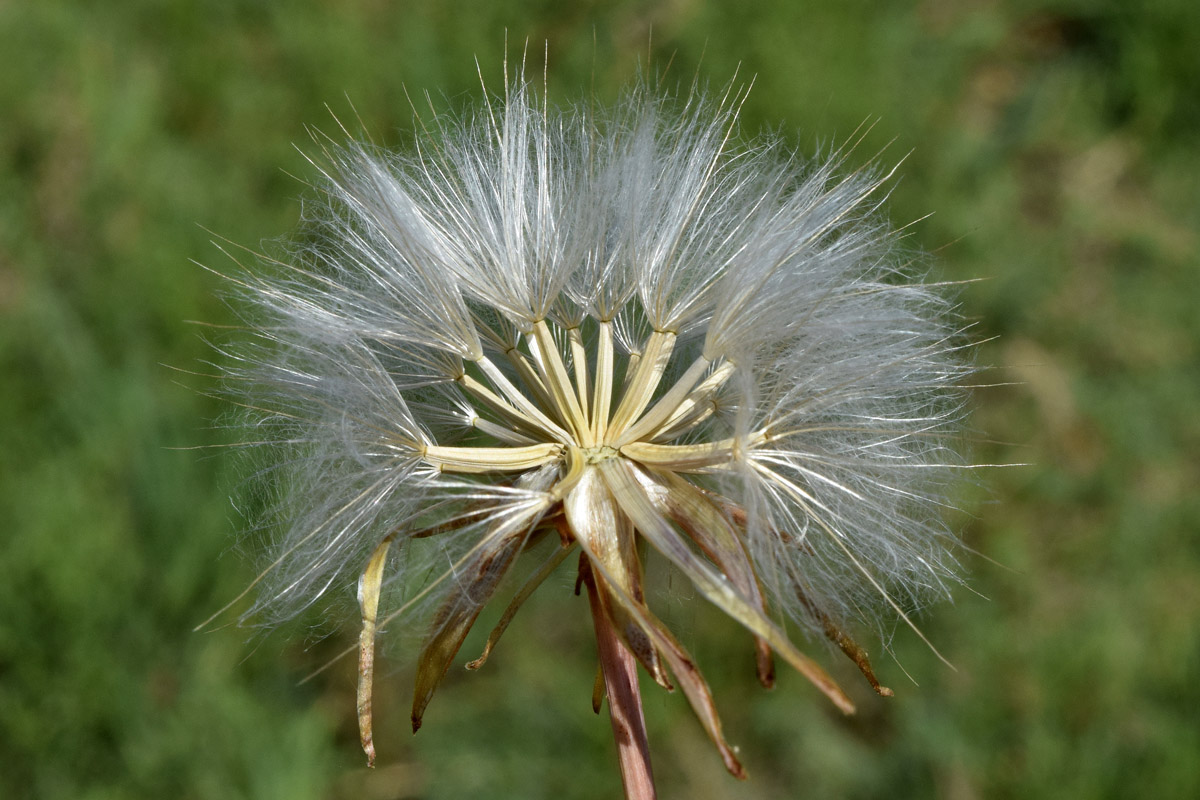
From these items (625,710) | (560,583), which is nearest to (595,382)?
(625,710)

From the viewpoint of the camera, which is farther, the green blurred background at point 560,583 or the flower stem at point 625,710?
the green blurred background at point 560,583

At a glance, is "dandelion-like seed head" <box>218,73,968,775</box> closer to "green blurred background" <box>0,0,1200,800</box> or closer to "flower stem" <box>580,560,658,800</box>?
"flower stem" <box>580,560,658,800</box>

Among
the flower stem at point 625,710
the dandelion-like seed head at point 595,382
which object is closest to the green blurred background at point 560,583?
the dandelion-like seed head at point 595,382

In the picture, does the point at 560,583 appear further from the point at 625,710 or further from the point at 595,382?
the point at 625,710

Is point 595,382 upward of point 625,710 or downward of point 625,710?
upward

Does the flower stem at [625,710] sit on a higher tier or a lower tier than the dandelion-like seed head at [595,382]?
lower

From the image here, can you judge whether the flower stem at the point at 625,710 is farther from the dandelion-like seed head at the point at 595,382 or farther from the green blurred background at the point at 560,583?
the green blurred background at the point at 560,583
